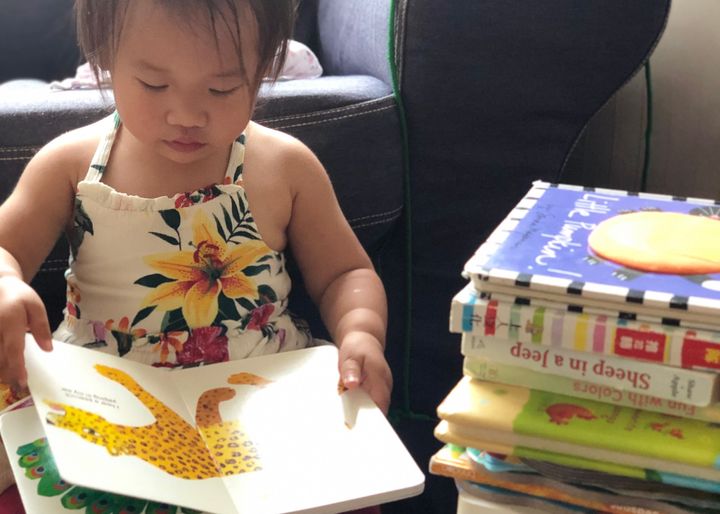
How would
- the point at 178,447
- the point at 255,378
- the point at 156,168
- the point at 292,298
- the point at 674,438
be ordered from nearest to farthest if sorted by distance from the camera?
the point at 674,438, the point at 178,447, the point at 255,378, the point at 156,168, the point at 292,298

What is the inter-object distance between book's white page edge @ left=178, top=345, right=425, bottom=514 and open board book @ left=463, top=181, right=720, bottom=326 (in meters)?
0.16

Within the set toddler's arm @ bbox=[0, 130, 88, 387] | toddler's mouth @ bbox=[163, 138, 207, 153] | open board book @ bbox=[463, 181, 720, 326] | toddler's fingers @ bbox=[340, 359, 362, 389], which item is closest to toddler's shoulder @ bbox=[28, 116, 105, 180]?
toddler's arm @ bbox=[0, 130, 88, 387]

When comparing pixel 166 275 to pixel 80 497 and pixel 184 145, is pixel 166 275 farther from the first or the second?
pixel 80 497

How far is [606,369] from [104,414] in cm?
35

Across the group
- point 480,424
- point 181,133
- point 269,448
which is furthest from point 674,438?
point 181,133

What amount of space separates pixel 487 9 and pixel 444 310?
13.3 inches

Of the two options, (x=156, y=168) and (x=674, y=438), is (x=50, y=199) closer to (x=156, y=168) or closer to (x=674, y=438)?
(x=156, y=168)

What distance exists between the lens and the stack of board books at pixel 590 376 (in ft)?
1.71

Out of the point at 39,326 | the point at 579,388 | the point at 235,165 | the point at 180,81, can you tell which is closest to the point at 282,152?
the point at 235,165

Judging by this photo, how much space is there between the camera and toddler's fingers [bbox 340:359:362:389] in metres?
0.72

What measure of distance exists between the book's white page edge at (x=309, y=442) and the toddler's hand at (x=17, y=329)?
0.12m

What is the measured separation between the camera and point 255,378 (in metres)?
0.74

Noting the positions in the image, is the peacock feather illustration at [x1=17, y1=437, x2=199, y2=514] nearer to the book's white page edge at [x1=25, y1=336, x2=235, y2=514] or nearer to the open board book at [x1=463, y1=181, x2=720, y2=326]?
the book's white page edge at [x1=25, y1=336, x2=235, y2=514]

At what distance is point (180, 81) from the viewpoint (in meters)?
0.74
